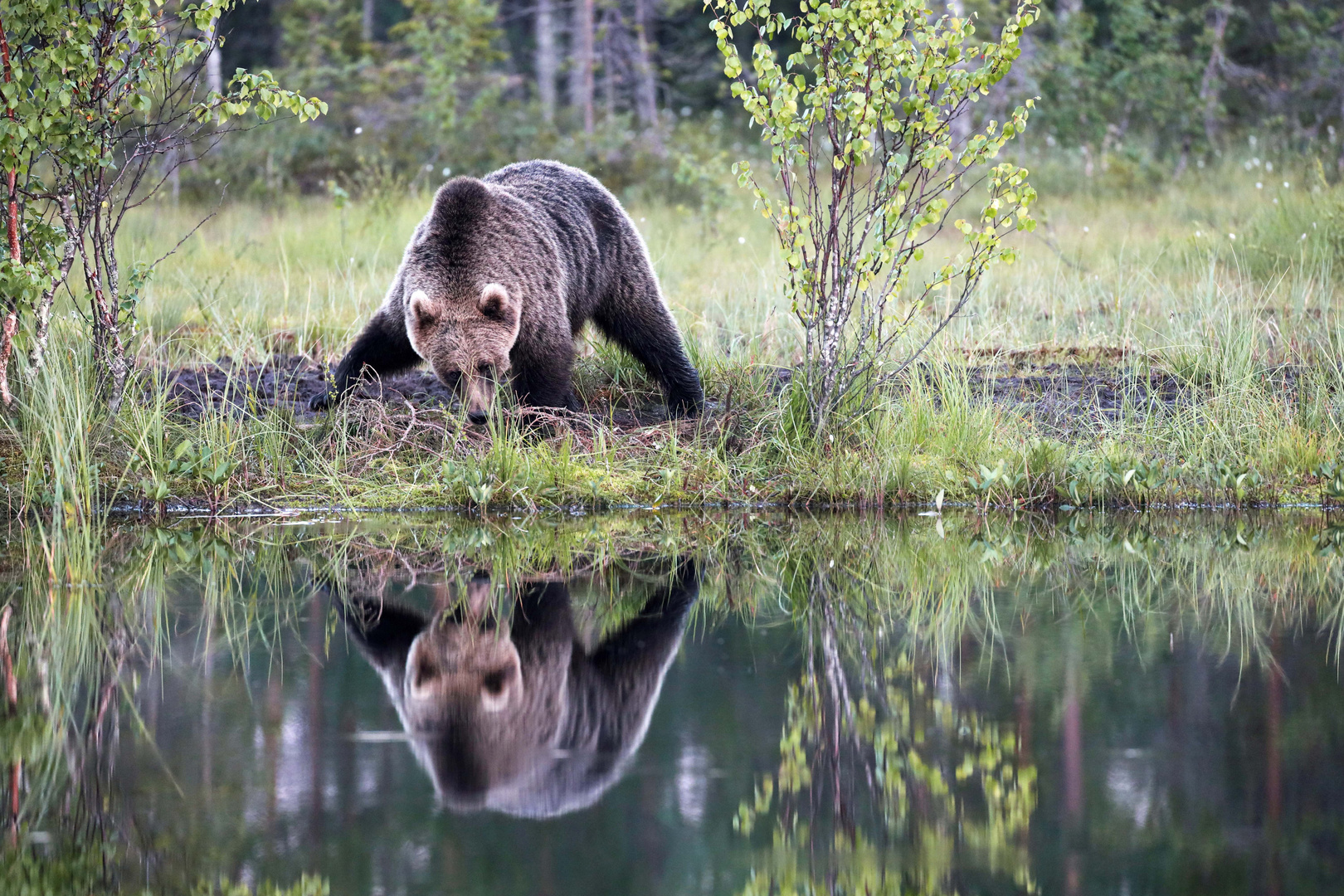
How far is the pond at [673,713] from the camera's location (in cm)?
280

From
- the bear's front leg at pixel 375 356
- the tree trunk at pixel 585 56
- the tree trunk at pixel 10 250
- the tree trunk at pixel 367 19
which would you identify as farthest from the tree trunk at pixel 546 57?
the tree trunk at pixel 10 250

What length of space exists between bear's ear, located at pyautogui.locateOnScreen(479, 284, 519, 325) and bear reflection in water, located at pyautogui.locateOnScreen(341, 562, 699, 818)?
198 centimetres

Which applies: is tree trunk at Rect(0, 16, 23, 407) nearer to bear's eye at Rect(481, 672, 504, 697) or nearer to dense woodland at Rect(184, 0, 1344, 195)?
bear's eye at Rect(481, 672, 504, 697)

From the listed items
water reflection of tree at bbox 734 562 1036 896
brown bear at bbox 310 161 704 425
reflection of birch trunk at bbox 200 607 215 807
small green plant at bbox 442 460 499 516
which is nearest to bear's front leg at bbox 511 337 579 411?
brown bear at bbox 310 161 704 425

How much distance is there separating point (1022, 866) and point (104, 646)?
120 inches

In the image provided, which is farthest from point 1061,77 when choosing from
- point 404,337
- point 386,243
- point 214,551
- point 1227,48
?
point 214,551

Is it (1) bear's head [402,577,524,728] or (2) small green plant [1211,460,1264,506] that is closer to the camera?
(1) bear's head [402,577,524,728]

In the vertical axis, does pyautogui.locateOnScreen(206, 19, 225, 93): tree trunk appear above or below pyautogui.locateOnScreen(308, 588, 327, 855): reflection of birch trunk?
above

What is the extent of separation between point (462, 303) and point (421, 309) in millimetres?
Answer: 224

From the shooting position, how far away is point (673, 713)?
3.67 m

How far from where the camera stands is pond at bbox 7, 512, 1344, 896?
280cm

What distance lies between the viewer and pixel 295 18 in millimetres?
23844

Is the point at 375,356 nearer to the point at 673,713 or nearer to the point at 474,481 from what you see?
the point at 474,481

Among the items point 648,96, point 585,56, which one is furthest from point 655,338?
point 648,96
